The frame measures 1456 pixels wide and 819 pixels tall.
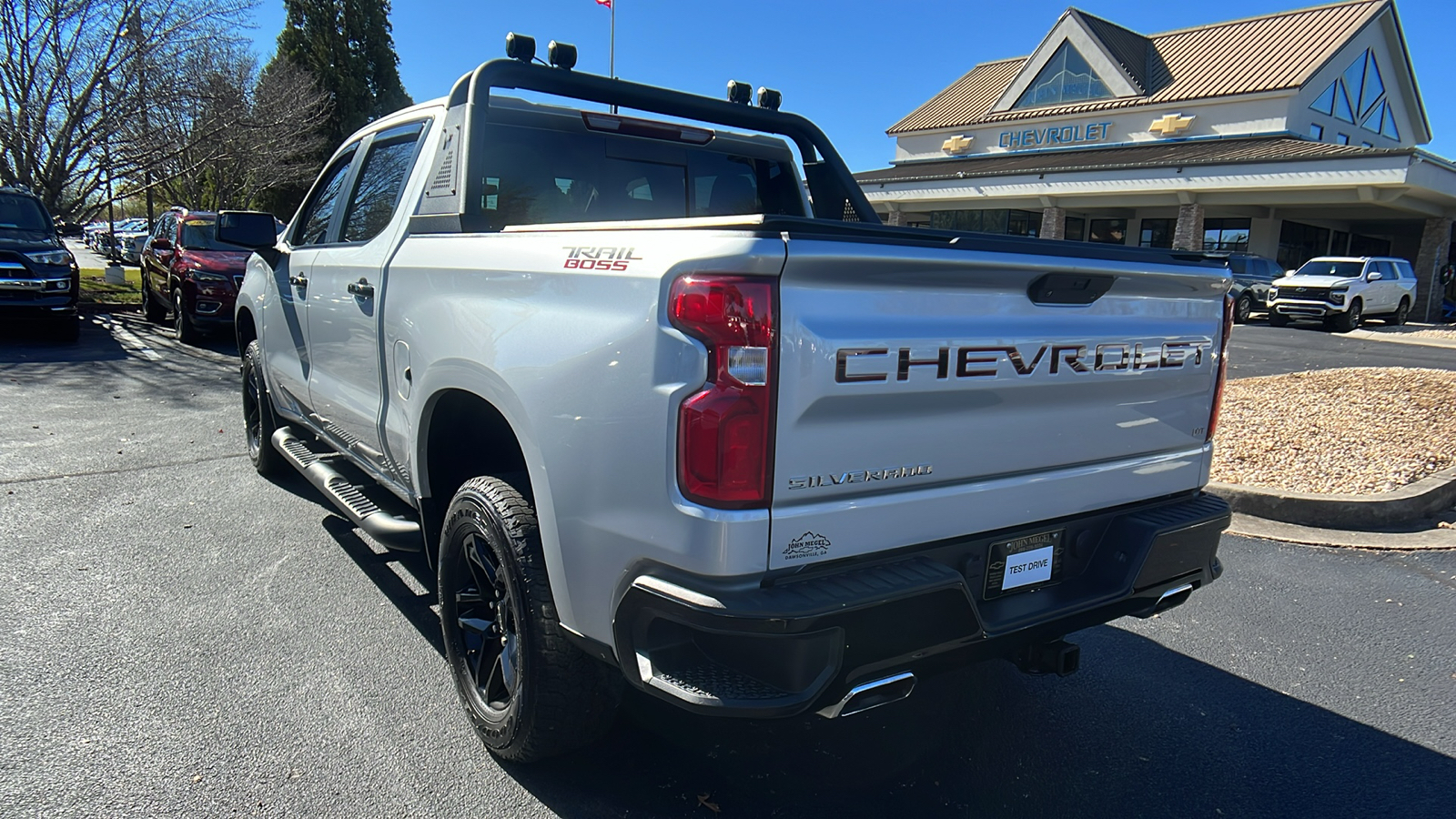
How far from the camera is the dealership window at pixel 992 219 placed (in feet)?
108

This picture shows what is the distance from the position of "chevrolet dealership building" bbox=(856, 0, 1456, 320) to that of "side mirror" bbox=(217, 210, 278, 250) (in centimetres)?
2325

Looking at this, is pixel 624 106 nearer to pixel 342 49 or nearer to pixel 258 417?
pixel 258 417

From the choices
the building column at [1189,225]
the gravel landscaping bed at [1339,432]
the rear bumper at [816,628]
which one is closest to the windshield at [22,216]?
the rear bumper at [816,628]

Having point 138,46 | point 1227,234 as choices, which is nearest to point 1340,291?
point 1227,234

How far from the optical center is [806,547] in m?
2.16

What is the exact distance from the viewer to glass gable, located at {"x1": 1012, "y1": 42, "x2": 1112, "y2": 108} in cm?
3266

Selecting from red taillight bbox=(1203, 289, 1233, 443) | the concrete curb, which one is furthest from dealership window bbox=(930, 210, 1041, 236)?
red taillight bbox=(1203, 289, 1233, 443)

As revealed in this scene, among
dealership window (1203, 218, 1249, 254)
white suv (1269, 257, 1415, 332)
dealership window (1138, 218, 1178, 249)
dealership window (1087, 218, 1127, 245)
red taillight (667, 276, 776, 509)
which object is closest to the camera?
red taillight (667, 276, 776, 509)

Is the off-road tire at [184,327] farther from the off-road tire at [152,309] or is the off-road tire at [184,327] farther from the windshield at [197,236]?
the off-road tire at [152,309]

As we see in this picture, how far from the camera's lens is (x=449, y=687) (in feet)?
10.9

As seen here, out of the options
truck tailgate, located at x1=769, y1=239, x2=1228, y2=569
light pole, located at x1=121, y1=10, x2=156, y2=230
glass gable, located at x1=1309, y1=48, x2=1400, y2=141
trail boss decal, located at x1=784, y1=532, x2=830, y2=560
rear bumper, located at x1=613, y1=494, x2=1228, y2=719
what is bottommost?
rear bumper, located at x1=613, y1=494, x2=1228, y2=719

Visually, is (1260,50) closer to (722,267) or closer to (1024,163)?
(1024,163)

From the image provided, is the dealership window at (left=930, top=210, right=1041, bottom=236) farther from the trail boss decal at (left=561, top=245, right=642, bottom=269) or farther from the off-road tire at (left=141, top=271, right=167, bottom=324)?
the trail boss decal at (left=561, top=245, right=642, bottom=269)

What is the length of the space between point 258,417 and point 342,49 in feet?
116
